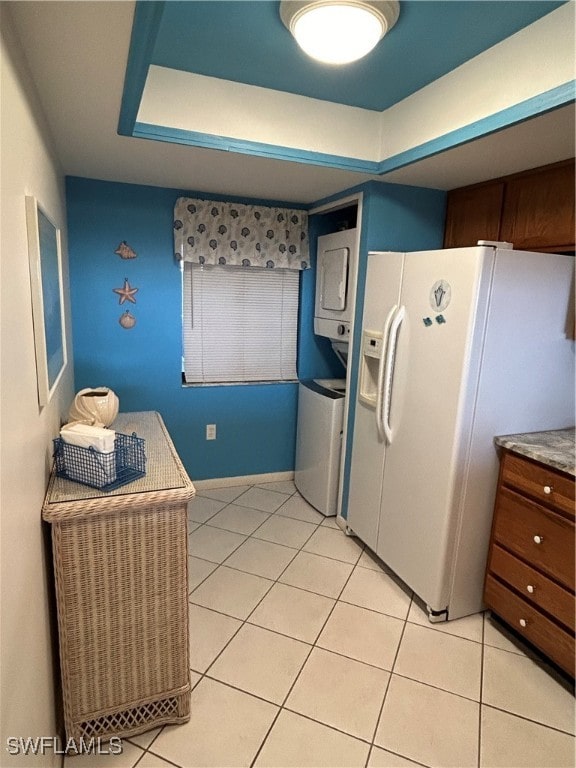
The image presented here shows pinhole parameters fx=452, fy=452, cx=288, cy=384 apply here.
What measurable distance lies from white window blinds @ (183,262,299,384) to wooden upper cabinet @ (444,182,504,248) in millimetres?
1134

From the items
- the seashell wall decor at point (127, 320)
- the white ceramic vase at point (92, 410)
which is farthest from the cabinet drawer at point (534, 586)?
the seashell wall decor at point (127, 320)

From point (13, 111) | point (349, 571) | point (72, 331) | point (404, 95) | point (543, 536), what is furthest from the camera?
point (72, 331)

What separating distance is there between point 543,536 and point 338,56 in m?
1.90

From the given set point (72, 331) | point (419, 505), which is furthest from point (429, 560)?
point (72, 331)

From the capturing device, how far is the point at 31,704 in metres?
1.08

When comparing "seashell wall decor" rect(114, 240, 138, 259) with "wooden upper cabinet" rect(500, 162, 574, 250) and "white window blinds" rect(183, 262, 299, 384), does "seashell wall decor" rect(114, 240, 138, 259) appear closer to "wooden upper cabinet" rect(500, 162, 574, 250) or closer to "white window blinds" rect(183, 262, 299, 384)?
"white window blinds" rect(183, 262, 299, 384)

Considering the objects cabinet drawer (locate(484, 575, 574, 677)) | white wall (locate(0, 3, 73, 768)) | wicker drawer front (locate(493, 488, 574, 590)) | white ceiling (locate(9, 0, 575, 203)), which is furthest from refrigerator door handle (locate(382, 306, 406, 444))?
white wall (locate(0, 3, 73, 768))

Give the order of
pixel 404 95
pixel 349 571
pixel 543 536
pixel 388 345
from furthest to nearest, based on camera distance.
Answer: pixel 349 571
pixel 388 345
pixel 404 95
pixel 543 536

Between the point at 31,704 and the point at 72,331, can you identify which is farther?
the point at 72,331

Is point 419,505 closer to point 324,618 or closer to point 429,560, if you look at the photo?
point 429,560

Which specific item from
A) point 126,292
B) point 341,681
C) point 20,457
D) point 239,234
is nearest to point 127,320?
point 126,292

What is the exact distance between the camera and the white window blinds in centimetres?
307

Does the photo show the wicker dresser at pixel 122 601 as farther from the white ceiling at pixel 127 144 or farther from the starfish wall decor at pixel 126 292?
the starfish wall decor at pixel 126 292

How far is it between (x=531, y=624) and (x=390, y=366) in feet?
4.07
